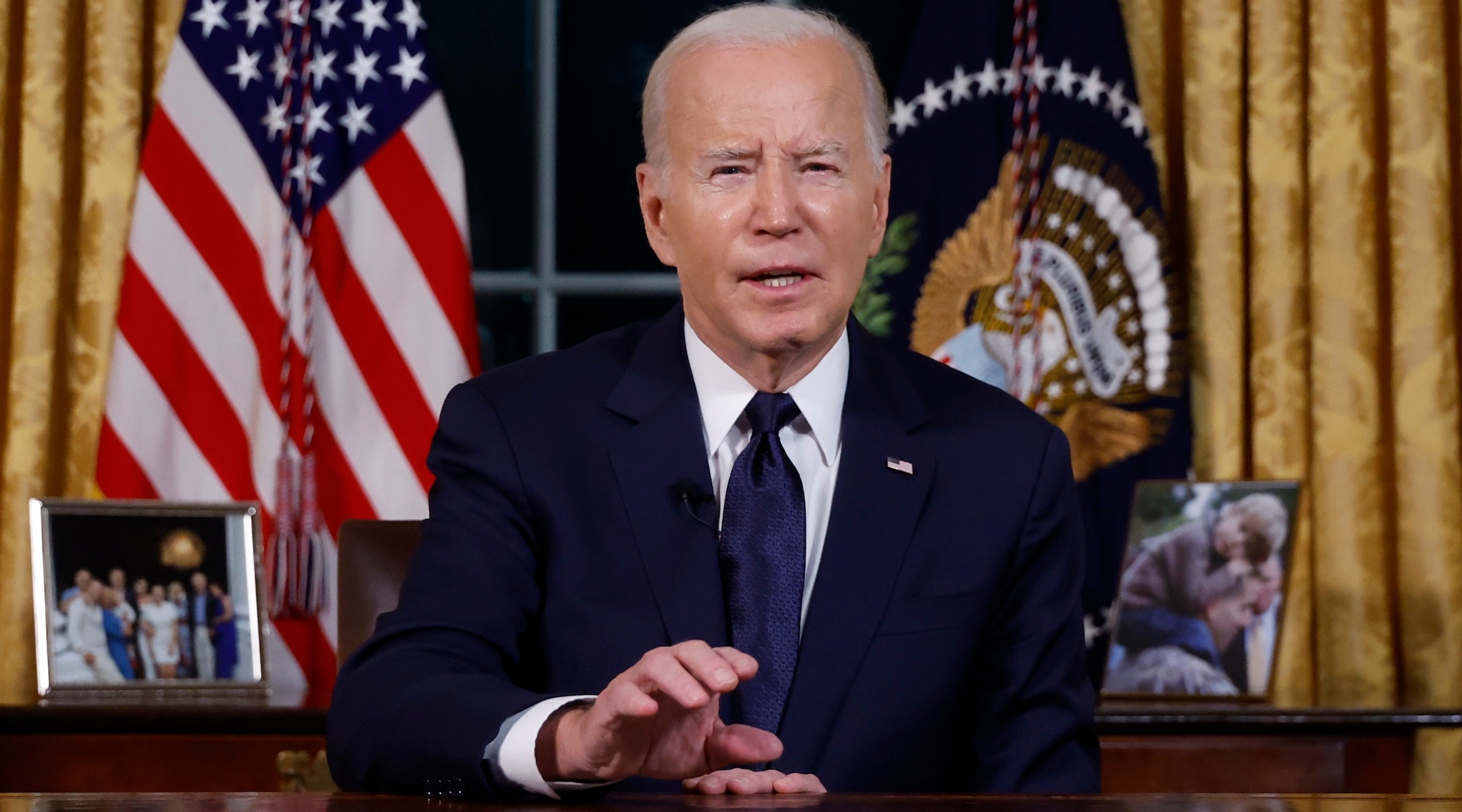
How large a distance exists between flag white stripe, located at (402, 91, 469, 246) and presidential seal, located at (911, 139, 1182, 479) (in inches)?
36.4

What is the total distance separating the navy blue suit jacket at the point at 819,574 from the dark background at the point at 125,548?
1.09 m

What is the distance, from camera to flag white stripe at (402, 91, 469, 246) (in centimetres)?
291

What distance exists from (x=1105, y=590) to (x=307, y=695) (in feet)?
4.83

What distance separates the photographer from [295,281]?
9.26 ft

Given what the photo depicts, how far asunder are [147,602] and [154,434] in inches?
15.6

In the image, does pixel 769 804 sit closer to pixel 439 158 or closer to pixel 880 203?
pixel 880 203

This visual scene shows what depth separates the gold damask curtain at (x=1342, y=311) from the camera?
2.70m

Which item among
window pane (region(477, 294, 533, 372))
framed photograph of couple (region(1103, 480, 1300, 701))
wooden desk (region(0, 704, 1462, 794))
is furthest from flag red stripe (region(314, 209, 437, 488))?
framed photograph of couple (region(1103, 480, 1300, 701))

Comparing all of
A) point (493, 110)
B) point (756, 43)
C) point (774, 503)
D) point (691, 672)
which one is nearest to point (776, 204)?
point (756, 43)

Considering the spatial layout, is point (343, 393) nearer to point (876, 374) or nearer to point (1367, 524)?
point (876, 374)

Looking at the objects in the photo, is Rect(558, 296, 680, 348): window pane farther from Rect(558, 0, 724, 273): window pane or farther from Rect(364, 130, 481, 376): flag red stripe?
Rect(364, 130, 481, 376): flag red stripe

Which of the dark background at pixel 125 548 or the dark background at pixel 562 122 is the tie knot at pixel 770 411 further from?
the dark background at pixel 562 122

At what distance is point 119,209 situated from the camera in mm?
2799

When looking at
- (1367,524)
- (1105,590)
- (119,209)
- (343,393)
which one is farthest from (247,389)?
(1367,524)
